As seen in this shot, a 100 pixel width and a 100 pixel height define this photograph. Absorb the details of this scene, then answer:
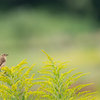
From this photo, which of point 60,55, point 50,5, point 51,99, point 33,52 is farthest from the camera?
point 50,5

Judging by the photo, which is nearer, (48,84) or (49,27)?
(48,84)

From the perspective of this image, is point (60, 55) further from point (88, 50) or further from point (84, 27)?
point (84, 27)

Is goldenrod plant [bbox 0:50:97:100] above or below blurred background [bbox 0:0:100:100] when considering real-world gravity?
below

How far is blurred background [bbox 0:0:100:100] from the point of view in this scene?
45.8m

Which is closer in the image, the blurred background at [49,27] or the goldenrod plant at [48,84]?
the goldenrod plant at [48,84]

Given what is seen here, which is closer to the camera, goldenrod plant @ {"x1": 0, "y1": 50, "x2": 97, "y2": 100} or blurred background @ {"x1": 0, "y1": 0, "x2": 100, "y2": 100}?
goldenrod plant @ {"x1": 0, "y1": 50, "x2": 97, "y2": 100}

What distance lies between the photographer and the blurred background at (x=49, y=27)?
150 feet

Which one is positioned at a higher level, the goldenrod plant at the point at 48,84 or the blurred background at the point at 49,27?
the blurred background at the point at 49,27

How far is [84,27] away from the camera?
50.3 metres

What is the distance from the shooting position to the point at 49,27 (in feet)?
163

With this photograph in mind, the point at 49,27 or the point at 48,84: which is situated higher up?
the point at 49,27

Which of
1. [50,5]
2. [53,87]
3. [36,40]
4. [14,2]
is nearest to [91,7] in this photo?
[50,5]

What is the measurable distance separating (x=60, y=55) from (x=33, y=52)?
20.4 feet

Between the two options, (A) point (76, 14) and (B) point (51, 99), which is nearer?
(B) point (51, 99)
